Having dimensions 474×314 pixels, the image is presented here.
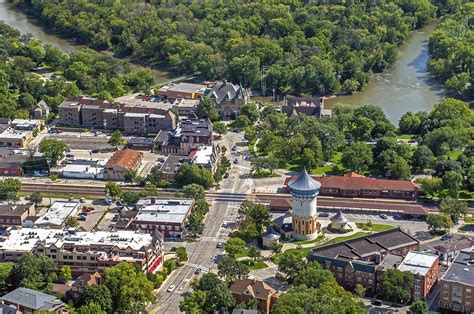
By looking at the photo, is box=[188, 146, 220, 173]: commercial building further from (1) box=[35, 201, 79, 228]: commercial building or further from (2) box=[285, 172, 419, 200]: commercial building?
(1) box=[35, 201, 79, 228]: commercial building

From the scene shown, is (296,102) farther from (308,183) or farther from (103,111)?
Answer: (308,183)

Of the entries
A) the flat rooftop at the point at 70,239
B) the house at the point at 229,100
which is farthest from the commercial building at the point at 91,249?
the house at the point at 229,100

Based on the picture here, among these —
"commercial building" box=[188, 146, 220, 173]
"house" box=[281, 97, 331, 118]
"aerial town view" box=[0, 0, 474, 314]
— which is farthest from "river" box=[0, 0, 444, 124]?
"commercial building" box=[188, 146, 220, 173]

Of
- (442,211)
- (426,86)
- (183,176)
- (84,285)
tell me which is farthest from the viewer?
(426,86)

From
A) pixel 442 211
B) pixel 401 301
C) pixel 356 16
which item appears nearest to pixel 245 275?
pixel 401 301

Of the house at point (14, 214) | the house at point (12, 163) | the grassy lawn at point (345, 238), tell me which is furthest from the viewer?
the house at point (12, 163)

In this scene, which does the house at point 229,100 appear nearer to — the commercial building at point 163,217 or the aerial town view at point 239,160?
the aerial town view at point 239,160

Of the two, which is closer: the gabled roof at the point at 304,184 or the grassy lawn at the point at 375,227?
the gabled roof at the point at 304,184
